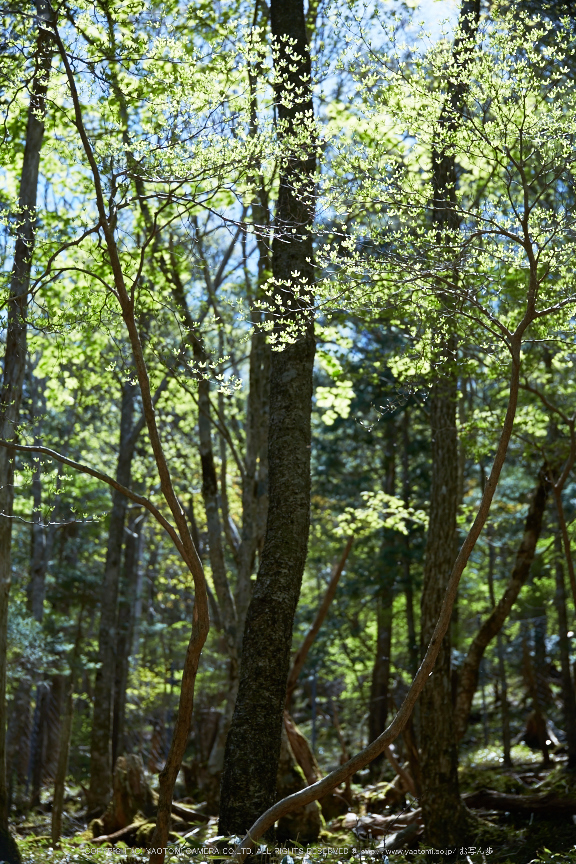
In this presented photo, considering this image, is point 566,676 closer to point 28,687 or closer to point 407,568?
point 407,568

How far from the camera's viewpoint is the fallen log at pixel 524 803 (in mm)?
7027

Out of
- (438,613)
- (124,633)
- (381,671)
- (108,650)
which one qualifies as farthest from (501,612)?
(124,633)

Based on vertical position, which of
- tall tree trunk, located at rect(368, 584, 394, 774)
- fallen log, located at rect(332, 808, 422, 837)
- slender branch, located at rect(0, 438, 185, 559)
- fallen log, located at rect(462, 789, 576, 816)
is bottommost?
fallen log, located at rect(332, 808, 422, 837)

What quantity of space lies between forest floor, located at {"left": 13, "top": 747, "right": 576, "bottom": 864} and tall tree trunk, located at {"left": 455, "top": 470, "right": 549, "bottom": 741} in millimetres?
1057

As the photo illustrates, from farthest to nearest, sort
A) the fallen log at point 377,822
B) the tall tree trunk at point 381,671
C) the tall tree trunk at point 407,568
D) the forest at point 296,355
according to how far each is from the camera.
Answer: the tall tree trunk at point 381,671, the tall tree trunk at point 407,568, the fallen log at point 377,822, the forest at point 296,355

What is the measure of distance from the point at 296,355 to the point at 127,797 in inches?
232

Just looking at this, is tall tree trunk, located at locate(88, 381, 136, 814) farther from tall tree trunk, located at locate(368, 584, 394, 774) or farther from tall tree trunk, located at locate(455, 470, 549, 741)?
tall tree trunk, located at locate(455, 470, 549, 741)

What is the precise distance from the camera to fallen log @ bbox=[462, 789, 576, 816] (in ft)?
23.1

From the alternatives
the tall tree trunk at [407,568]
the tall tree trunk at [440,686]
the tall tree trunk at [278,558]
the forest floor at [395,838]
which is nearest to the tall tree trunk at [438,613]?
the tall tree trunk at [440,686]

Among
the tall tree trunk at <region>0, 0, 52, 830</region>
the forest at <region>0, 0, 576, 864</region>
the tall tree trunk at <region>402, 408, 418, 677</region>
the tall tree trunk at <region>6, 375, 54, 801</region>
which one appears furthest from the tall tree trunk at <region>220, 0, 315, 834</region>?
the tall tree trunk at <region>6, 375, 54, 801</region>

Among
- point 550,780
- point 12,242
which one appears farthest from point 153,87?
point 550,780

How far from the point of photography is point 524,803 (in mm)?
7262

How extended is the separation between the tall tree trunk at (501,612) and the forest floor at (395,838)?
106 centimetres

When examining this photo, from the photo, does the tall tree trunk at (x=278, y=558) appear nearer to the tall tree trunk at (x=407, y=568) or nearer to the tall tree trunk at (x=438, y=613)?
the tall tree trunk at (x=438, y=613)
